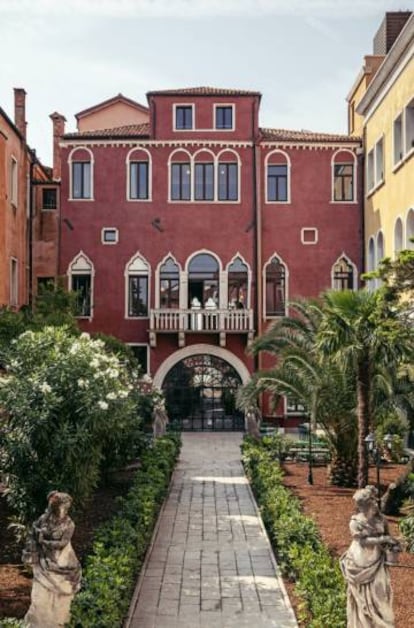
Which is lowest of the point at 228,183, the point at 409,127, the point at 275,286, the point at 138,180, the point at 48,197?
the point at 275,286

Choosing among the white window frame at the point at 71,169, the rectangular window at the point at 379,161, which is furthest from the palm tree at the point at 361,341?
the white window frame at the point at 71,169

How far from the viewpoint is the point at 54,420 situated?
1139 centimetres

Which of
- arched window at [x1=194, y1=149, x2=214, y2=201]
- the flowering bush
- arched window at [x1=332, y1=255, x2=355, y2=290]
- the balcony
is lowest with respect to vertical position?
the flowering bush

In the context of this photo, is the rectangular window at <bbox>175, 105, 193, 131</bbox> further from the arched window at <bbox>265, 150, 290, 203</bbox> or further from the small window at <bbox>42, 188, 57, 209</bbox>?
the small window at <bbox>42, 188, 57, 209</bbox>

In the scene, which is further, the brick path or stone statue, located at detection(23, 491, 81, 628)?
the brick path

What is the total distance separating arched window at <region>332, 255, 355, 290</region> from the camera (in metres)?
29.3

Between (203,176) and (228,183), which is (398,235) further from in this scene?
(203,176)

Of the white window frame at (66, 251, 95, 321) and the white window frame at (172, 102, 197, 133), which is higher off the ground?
the white window frame at (172, 102, 197, 133)

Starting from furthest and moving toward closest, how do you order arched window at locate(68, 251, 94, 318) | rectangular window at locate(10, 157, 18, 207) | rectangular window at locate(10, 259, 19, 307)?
arched window at locate(68, 251, 94, 318) < rectangular window at locate(10, 259, 19, 307) < rectangular window at locate(10, 157, 18, 207)

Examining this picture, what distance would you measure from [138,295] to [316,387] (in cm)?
1360

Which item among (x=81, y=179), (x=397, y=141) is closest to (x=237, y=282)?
(x=81, y=179)

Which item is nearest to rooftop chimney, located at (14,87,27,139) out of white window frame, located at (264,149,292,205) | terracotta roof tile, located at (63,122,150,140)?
terracotta roof tile, located at (63,122,150,140)

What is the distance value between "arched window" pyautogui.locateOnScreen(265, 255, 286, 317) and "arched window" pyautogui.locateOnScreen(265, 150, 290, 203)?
7.72ft

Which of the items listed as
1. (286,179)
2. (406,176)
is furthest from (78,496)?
(286,179)
